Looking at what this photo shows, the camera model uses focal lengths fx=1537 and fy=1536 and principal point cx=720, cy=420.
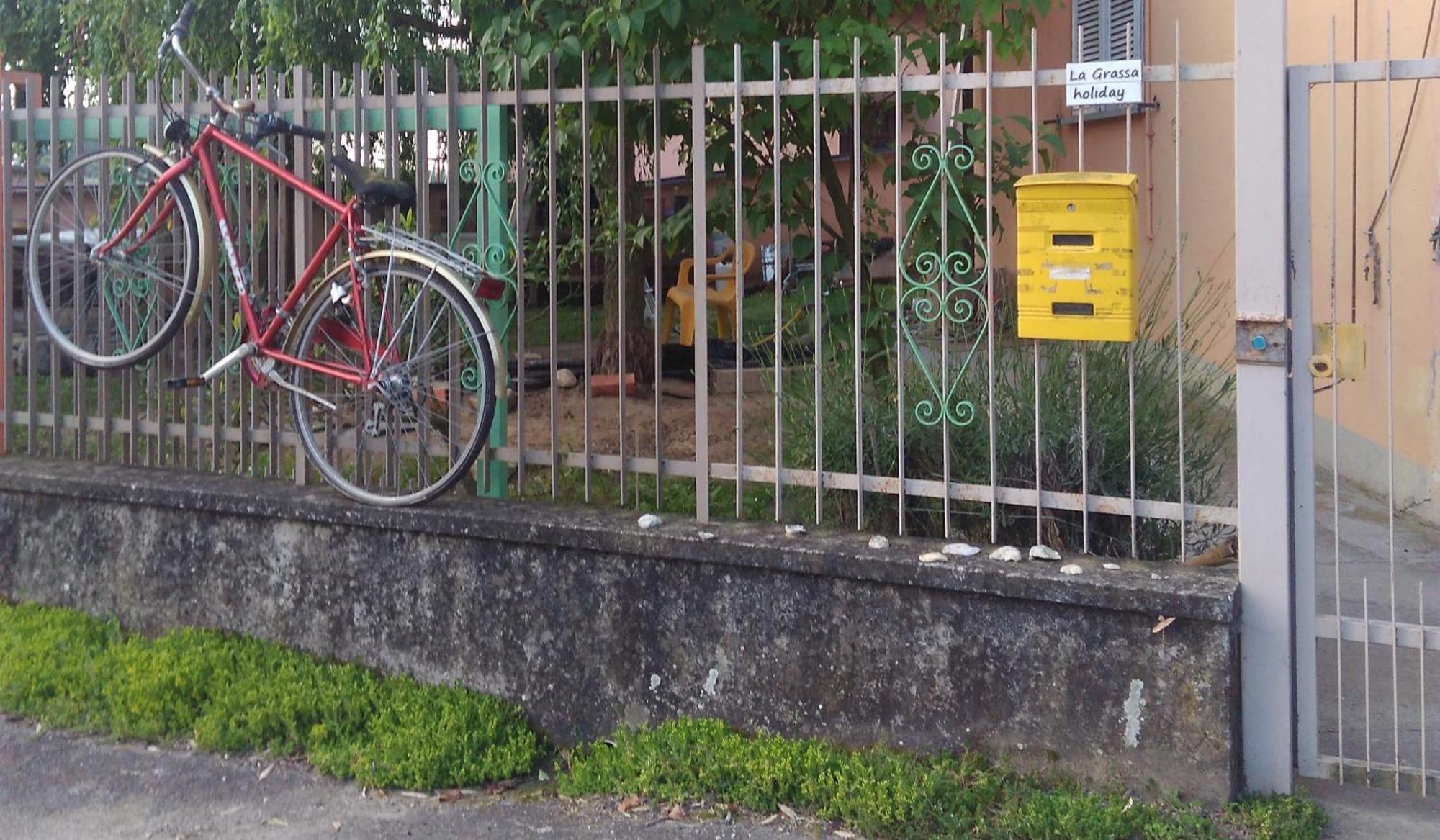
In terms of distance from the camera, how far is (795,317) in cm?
538

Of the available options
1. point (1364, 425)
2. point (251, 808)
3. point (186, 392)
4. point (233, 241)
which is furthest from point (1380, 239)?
point (251, 808)

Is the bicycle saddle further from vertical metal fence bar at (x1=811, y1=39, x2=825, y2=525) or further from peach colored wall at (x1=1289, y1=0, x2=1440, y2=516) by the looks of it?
peach colored wall at (x1=1289, y1=0, x2=1440, y2=516)

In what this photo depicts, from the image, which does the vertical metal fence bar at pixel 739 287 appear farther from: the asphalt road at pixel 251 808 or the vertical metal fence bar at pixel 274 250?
the vertical metal fence bar at pixel 274 250

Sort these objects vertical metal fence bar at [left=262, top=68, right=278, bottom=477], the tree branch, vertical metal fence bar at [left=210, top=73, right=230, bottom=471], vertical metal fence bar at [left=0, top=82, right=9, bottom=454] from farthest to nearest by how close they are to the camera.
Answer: the tree branch, vertical metal fence bar at [left=0, top=82, right=9, bottom=454], vertical metal fence bar at [left=210, top=73, right=230, bottom=471], vertical metal fence bar at [left=262, top=68, right=278, bottom=477]

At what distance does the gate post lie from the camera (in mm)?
4094

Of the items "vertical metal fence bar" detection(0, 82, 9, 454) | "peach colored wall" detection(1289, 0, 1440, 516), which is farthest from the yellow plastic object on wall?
"vertical metal fence bar" detection(0, 82, 9, 454)

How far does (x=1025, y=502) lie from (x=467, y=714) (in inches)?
72.7

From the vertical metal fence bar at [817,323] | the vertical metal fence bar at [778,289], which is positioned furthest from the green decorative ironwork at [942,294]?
the vertical metal fence bar at [778,289]

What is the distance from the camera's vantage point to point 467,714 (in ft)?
15.8

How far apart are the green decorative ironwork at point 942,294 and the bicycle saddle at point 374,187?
5.50 ft

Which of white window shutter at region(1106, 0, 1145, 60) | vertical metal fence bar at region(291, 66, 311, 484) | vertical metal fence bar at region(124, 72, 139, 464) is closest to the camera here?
vertical metal fence bar at region(291, 66, 311, 484)

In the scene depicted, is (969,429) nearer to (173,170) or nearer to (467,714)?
(467,714)

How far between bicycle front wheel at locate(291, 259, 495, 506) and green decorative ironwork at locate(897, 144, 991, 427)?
1340 mm

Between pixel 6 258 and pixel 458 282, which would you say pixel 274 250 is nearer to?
pixel 458 282
